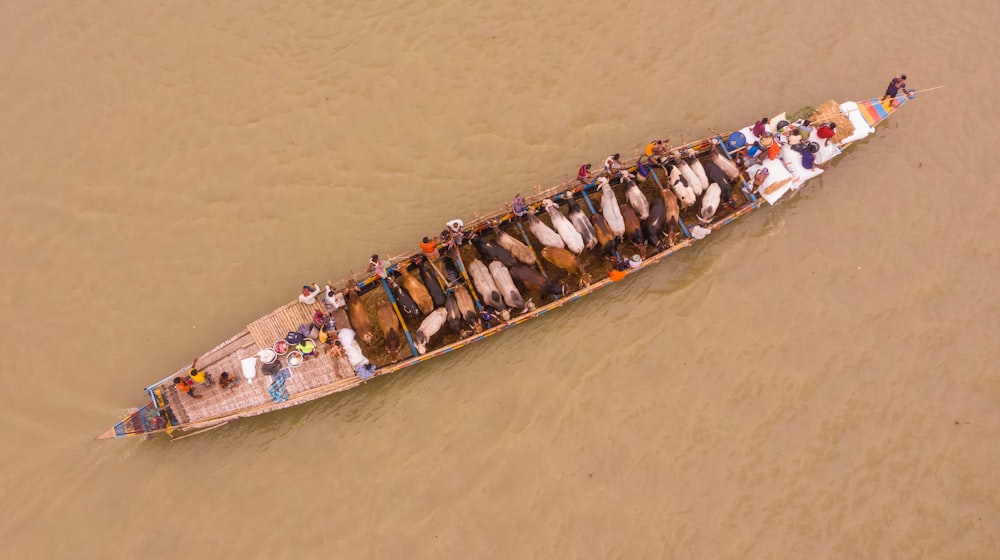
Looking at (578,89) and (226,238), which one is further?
(578,89)

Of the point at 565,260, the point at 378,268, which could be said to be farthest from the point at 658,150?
the point at 378,268

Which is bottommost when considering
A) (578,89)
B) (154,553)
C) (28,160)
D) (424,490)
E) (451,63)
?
(424,490)

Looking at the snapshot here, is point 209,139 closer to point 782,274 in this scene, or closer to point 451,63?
point 451,63

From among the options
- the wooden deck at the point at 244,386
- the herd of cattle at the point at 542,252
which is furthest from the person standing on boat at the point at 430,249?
the wooden deck at the point at 244,386

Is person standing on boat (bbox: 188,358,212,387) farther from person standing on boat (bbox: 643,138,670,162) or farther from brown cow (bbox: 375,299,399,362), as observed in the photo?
person standing on boat (bbox: 643,138,670,162)

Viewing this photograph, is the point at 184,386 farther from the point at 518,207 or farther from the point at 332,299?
the point at 518,207

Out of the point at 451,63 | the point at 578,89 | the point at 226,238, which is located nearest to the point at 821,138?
the point at 578,89

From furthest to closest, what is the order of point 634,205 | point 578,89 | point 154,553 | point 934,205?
point 578,89 → point 934,205 → point 634,205 → point 154,553
